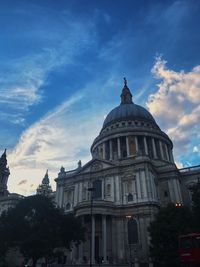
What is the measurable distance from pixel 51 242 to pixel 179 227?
1548cm

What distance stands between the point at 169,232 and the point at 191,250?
10366 millimetres

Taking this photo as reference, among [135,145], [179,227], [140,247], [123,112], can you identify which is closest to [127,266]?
[140,247]

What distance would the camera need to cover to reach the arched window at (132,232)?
43781 millimetres

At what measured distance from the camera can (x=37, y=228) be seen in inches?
1310

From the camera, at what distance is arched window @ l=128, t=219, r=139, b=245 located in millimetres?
43781

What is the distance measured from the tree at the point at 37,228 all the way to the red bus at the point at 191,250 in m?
15.3

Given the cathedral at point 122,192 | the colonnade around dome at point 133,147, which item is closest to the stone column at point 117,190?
the cathedral at point 122,192

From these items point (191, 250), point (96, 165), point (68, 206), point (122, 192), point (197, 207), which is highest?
point (96, 165)

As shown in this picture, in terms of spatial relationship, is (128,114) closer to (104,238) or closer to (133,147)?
(133,147)

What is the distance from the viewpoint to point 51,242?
3195 cm

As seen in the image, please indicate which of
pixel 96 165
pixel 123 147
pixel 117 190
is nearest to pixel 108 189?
pixel 117 190

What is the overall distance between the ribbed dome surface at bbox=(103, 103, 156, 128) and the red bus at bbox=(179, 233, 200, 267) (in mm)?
50037

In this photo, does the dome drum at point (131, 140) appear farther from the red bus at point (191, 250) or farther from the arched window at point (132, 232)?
the red bus at point (191, 250)

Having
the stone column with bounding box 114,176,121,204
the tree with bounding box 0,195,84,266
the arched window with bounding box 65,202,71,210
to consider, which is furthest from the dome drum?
the tree with bounding box 0,195,84,266
